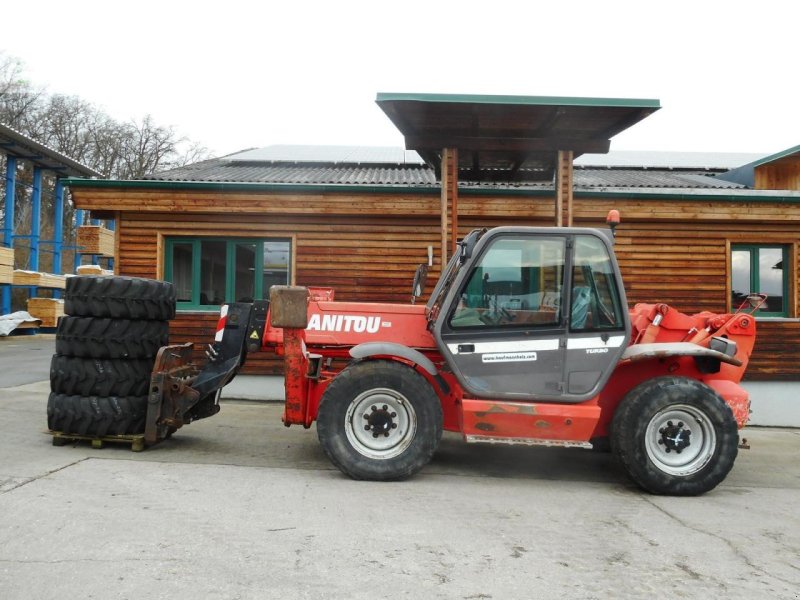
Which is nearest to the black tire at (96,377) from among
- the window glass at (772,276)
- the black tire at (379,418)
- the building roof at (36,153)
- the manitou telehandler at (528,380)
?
the manitou telehandler at (528,380)

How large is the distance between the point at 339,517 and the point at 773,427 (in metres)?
8.24

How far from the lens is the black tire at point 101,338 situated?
6141 mm

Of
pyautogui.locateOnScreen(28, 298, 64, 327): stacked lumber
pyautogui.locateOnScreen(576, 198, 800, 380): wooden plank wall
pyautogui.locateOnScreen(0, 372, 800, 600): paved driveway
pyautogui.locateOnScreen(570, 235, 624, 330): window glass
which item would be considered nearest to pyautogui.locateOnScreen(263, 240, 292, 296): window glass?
pyautogui.locateOnScreen(0, 372, 800, 600): paved driveway

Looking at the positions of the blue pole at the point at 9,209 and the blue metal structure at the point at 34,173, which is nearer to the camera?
the blue metal structure at the point at 34,173

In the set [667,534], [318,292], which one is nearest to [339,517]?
[667,534]

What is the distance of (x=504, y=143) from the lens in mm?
9172

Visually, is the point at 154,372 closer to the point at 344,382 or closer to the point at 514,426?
the point at 344,382

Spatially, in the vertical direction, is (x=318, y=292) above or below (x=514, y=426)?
above

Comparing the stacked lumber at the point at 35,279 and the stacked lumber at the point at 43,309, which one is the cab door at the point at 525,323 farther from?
the stacked lumber at the point at 43,309

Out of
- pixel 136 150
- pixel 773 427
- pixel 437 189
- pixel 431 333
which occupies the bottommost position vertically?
pixel 773 427

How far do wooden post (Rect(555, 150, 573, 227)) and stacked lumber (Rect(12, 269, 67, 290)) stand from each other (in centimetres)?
2084

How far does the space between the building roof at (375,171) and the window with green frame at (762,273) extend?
1492 mm

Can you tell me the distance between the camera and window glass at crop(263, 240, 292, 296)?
10.3 m

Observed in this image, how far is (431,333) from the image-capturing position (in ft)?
19.3
